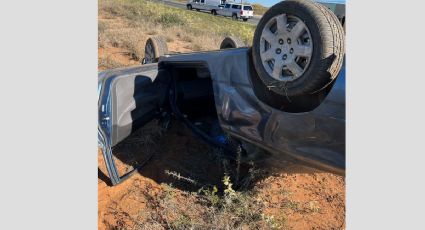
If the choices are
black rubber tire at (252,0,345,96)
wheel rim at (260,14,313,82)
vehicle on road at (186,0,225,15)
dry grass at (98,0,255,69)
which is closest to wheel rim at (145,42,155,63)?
dry grass at (98,0,255,69)

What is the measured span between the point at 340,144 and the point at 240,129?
3.35 feet

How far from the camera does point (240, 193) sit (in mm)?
3574

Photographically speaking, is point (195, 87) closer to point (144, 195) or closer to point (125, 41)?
point (144, 195)

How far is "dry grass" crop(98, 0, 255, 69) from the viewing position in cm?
1038

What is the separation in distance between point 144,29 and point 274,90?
10.8 meters

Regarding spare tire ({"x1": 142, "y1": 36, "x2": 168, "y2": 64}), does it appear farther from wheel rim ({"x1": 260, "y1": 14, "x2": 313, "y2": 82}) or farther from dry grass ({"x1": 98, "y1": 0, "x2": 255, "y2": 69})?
wheel rim ({"x1": 260, "y1": 14, "x2": 313, "y2": 82})

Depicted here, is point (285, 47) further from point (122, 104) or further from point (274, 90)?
point (122, 104)

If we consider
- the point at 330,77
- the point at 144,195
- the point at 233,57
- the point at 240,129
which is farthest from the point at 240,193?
the point at 330,77

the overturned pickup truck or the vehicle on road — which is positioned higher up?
the vehicle on road

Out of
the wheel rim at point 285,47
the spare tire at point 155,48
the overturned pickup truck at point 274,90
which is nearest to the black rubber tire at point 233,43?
the spare tire at point 155,48

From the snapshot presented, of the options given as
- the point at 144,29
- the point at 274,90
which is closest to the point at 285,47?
the point at 274,90

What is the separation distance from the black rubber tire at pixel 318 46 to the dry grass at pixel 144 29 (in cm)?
628

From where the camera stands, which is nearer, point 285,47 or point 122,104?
point 285,47

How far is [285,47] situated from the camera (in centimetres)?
253
